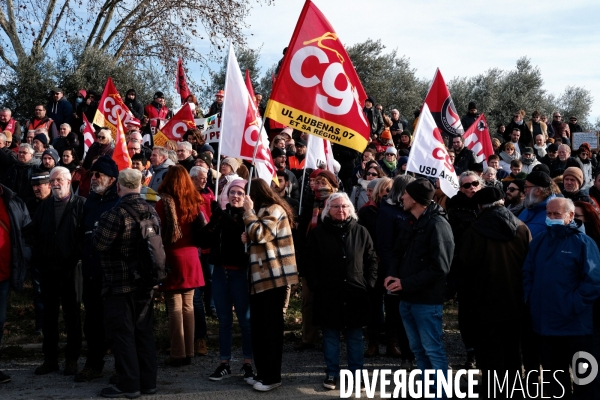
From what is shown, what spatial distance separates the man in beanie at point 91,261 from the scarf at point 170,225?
525 millimetres

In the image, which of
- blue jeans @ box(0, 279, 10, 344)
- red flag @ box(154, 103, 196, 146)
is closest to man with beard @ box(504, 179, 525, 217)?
blue jeans @ box(0, 279, 10, 344)

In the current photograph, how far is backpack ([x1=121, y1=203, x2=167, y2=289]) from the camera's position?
6.76 metres

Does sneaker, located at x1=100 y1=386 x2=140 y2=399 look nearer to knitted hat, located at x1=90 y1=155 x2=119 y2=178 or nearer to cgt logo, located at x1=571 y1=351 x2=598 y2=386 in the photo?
knitted hat, located at x1=90 y1=155 x2=119 y2=178

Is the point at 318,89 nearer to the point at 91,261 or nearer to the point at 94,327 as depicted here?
the point at 91,261

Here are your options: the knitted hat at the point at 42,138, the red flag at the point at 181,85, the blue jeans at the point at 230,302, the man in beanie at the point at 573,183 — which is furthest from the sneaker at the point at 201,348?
the red flag at the point at 181,85

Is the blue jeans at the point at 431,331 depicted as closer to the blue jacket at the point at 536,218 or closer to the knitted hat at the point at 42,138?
the blue jacket at the point at 536,218

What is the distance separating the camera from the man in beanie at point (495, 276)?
251 inches

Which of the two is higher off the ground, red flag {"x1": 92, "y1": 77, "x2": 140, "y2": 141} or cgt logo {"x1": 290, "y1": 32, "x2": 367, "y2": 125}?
red flag {"x1": 92, "y1": 77, "x2": 140, "y2": 141}

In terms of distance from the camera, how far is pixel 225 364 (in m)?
7.42

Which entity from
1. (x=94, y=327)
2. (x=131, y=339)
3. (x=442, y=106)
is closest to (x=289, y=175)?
(x=442, y=106)

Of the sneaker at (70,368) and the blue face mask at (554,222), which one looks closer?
the blue face mask at (554,222)

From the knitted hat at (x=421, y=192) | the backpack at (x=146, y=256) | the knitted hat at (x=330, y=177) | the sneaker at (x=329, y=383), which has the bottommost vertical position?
the sneaker at (x=329, y=383)

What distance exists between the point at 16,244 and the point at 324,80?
3664 millimetres

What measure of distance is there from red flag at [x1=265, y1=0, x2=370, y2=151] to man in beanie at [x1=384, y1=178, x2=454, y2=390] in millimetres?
1548
